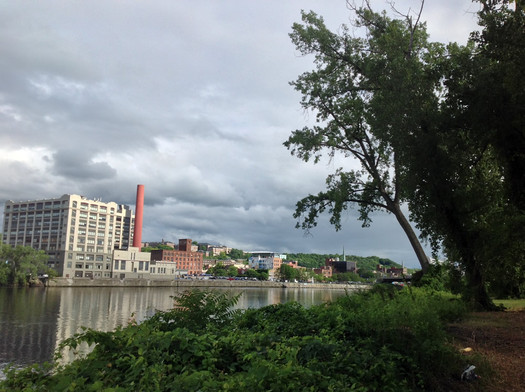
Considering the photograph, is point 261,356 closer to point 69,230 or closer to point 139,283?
point 139,283

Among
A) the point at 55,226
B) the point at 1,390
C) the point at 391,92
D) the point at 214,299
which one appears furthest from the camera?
the point at 55,226

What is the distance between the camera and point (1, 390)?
486 cm

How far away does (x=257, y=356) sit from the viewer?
5.71m

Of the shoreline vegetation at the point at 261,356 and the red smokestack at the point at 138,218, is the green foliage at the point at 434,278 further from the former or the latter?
the red smokestack at the point at 138,218

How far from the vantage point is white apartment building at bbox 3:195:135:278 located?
5591 inches

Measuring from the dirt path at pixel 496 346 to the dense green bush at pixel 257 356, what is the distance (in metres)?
0.69

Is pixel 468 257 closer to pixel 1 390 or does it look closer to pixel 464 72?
pixel 464 72

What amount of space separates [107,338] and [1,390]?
132 cm

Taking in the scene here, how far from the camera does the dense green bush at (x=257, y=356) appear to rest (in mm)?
4867

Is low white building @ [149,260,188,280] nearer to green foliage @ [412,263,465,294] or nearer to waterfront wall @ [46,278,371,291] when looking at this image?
waterfront wall @ [46,278,371,291]

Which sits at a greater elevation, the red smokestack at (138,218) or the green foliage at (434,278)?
the red smokestack at (138,218)

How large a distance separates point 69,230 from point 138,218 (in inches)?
915

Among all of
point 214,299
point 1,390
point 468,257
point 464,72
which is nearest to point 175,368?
point 1,390

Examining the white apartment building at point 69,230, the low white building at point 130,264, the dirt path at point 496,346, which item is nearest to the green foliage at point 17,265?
the white apartment building at point 69,230
